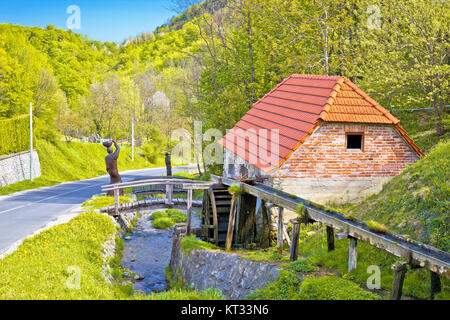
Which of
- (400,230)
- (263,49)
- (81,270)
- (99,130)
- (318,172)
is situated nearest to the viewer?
(400,230)

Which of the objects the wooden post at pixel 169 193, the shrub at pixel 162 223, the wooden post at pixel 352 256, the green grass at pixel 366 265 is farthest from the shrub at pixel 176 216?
the wooden post at pixel 352 256

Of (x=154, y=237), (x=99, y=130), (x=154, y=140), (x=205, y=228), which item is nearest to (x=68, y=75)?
(x=99, y=130)

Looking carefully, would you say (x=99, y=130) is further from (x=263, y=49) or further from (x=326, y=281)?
(x=326, y=281)

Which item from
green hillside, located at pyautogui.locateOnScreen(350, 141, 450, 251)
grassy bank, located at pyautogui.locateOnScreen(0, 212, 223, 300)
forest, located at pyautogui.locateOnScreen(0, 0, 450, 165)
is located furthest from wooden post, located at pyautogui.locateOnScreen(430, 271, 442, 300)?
forest, located at pyautogui.locateOnScreen(0, 0, 450, 165)

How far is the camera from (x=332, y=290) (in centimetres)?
835

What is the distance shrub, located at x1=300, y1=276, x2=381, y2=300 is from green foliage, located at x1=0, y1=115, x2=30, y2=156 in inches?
1215

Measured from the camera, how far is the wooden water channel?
7.73 meters

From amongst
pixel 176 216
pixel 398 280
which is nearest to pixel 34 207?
pixel 176 216

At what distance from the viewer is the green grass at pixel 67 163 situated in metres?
37.8

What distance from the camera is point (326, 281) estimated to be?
8.69 m

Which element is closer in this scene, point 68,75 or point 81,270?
point 81,270

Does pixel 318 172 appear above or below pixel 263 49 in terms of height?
below

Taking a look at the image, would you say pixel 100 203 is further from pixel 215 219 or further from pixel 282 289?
pixel 282 289
